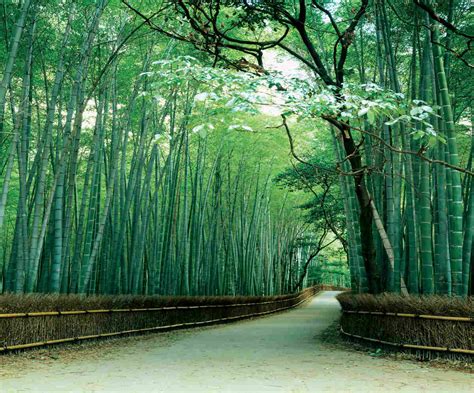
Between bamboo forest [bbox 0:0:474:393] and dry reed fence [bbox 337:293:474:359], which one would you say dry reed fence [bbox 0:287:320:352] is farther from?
dry reed fence [bbox 337:293:474:359]

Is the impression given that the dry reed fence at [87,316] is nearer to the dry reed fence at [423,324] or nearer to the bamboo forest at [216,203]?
the bamboo forest at [216,203]

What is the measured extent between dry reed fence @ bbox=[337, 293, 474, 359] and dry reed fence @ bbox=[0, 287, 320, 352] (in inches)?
126

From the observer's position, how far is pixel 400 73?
936 cm

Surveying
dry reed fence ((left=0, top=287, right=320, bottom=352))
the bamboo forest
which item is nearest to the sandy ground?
the bamboo forest

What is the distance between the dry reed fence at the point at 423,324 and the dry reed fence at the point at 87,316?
3.20 meters

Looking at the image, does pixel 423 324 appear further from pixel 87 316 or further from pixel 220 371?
pixel 87 316

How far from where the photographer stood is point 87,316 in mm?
6109

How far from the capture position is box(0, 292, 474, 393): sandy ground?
371cm

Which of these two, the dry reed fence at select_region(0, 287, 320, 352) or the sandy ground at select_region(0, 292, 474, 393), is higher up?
the dry reed fence at select_region(0, 287, 320, 352)

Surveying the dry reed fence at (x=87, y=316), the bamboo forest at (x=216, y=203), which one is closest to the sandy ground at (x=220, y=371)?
the bamboo forest at (x=216, y=203)

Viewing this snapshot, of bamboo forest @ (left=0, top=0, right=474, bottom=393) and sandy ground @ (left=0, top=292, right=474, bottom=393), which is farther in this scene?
bamboo forest @ (left=0, top=0, right=474, bottom=393)

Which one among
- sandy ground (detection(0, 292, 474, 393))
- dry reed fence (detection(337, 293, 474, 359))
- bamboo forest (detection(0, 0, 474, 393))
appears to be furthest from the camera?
dry reed fence (detection(337, 293, 474, 359))

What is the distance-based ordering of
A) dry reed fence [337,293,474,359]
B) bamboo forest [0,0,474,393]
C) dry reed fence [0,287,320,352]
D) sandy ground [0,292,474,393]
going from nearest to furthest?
1. sandy ground [0,292,474,393]
2. bamboo forest [0,0,474,393]
3. dry reed fence [337,293,474,359]
4. dry reed fence [0,287,320,352]

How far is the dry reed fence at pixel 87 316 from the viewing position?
4.98 metres
